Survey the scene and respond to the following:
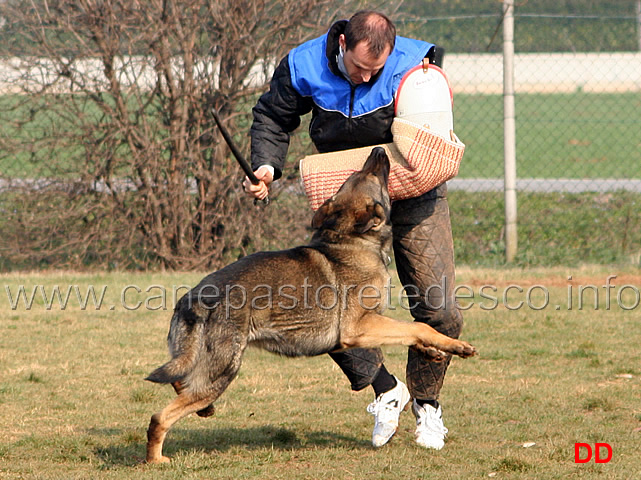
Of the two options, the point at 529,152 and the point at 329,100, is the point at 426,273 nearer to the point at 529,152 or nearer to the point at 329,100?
the point at 329,100

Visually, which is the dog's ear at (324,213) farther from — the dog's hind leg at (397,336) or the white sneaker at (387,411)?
the white sneaker at (387,411)

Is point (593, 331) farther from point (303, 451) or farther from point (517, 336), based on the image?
point (303, 451)

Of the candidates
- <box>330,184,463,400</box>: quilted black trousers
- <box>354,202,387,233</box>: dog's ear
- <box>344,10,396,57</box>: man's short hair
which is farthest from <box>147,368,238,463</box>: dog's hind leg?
<box>344,10,396,57</box>: man's short hair

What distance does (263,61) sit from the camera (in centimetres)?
898

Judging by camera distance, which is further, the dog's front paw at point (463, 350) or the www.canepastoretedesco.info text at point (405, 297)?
the www.canepastoretedesco.info text at point (405, 297)

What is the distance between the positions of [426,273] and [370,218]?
1.46ft

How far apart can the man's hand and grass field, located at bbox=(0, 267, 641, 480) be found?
128 cm

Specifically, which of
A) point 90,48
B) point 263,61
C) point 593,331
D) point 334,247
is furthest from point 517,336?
point 90,48

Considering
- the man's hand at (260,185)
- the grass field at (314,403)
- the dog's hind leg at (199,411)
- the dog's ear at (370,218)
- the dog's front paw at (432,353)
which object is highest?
the man's hand at (260,185)

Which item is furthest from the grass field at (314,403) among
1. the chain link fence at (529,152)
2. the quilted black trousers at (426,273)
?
the chain link fence at (529,152)

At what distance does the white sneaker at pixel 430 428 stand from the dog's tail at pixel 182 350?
4.12 ft

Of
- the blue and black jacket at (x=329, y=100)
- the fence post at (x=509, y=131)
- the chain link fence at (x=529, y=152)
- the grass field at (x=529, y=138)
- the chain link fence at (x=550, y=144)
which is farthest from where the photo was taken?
the chain link fence at (x=550, y=144)

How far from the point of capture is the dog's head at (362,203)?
162 inches

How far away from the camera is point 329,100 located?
Result: 13.7ft
